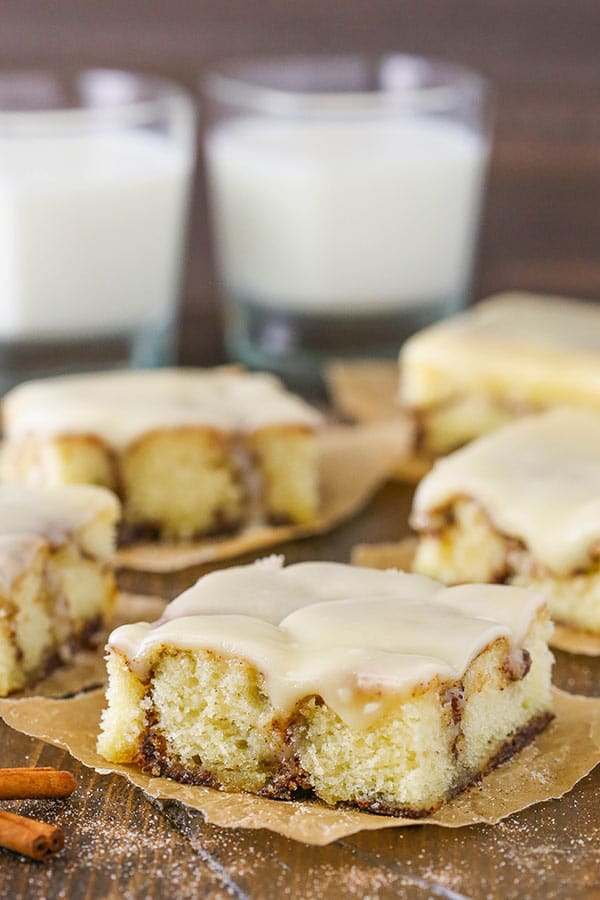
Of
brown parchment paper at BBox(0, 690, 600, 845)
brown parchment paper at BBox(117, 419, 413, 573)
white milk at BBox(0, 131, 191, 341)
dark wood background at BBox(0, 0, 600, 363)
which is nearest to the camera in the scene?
brown parchment paper at BBox(0, 690, 600, 845)

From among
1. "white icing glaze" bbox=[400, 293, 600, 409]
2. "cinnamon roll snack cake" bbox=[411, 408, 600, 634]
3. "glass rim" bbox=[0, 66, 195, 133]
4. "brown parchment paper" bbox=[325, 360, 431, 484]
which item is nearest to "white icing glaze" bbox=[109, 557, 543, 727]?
"cinnamon roll snack cake" bbox=[411, 408, 600, 634]

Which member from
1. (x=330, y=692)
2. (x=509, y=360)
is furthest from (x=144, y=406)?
(x=330, y=692)

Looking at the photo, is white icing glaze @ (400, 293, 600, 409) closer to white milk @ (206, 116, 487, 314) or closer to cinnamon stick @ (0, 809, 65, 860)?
white milk @ (206, 116, 487, 314)

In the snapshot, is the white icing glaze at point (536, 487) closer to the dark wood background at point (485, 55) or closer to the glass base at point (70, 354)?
the glass base at point (70, 354)

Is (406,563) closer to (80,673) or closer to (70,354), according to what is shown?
(80,673)

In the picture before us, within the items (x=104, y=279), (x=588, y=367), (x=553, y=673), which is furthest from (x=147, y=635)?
(x=104, y=279)

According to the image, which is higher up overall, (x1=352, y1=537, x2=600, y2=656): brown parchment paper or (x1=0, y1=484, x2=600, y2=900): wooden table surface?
(x1=0, y1=484, x2=600, y2=900): wooden table surface

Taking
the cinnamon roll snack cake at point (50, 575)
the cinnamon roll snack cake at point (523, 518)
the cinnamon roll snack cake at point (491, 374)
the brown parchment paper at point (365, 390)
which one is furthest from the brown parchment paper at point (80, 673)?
the brown parchment paper at point (365, 390)
